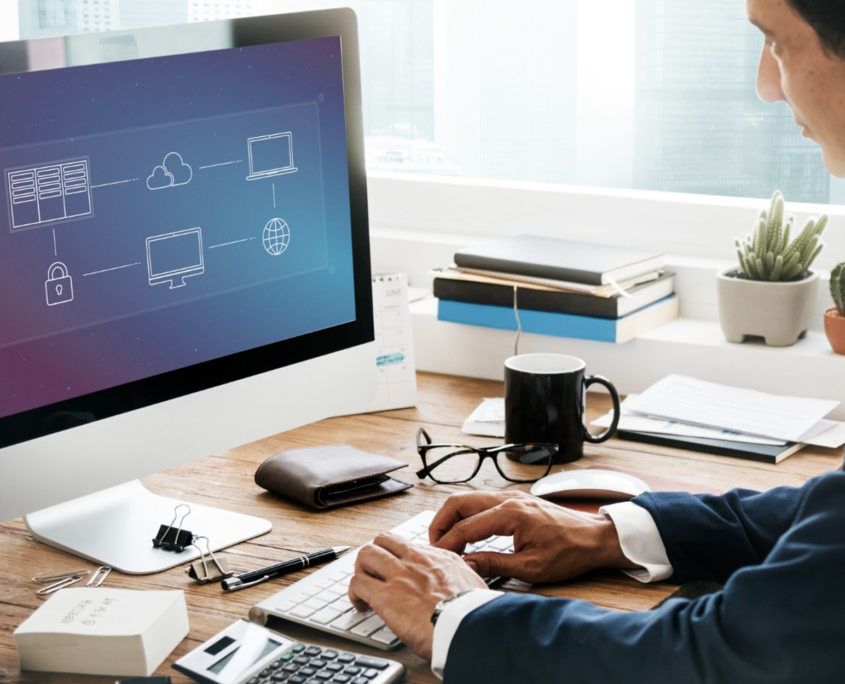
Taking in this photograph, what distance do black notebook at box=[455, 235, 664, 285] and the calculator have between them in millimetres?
932

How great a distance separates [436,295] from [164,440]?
0.78m

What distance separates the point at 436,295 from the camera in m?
1.85

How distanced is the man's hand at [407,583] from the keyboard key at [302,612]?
4cm

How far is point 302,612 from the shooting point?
100 centimetres

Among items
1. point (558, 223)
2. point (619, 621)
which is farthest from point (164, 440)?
point (558, 223)

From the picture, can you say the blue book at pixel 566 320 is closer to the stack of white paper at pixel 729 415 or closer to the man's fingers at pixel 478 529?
the stack of white paper at pixel 729 415

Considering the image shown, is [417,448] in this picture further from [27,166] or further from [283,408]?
[27,166]

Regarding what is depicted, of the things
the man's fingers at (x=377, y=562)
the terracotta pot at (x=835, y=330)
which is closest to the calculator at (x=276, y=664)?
the man's fingers at (x=377, y=562)

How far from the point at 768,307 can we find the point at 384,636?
3.11ft

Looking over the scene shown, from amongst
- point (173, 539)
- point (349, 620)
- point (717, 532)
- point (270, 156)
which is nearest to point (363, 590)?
point (349, 620)

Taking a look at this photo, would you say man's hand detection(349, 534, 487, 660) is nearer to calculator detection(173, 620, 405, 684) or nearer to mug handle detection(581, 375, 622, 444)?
calculator detection(173, 620, 405, 684)

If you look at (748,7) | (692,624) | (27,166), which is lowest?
(692,624)

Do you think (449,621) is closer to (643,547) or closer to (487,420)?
(643,547)

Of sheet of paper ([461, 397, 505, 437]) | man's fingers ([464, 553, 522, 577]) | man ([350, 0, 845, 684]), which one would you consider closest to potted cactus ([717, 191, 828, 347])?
sheet of paper ([461, 397, 505, 437])
